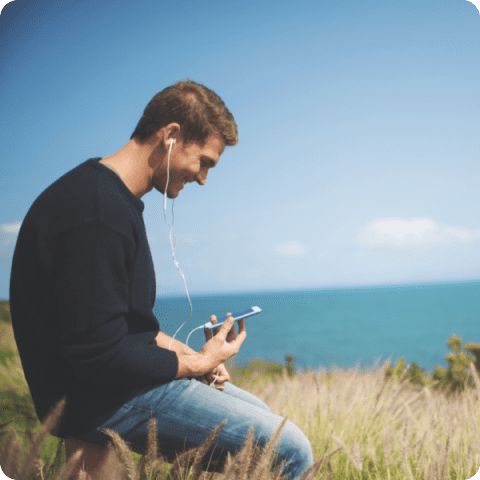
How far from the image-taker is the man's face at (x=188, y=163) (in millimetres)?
1464

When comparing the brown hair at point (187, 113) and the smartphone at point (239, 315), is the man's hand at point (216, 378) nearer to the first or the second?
the smartphone at point (239, 315)

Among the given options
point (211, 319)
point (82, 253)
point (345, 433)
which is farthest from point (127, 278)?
point (345, 433)

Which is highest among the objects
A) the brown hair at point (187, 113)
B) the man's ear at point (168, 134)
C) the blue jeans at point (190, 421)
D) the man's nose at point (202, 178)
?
the brown hair at point (187, 113)

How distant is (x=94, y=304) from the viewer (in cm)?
106

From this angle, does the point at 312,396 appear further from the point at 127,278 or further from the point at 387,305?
the point at 387,305

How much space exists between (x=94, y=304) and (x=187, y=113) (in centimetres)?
80

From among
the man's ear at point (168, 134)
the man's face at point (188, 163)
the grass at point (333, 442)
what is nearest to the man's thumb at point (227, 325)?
the grass at point (333, 442)

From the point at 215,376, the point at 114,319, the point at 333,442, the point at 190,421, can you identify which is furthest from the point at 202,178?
the point at 333,442

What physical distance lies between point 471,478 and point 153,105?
2.32 metres

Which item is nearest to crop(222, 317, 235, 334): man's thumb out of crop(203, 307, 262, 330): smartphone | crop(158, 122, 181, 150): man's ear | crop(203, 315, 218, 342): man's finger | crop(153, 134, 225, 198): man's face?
crop(203, 307, 262, 330): smartphone

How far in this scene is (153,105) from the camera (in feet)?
4.86

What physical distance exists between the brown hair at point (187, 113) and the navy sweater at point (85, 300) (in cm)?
32

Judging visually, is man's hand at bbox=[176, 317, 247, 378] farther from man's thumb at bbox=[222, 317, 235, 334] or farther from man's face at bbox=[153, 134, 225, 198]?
man's face at bbox=[153, 134, 225, 198]

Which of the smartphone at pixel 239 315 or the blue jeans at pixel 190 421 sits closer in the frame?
the blue jeans at pixel 190 421
